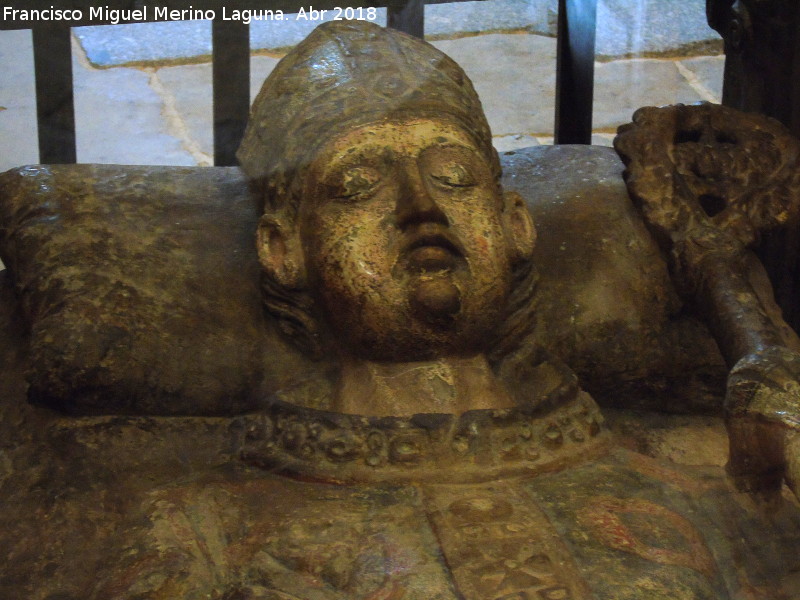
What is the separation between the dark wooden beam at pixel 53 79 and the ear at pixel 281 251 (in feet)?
1.22

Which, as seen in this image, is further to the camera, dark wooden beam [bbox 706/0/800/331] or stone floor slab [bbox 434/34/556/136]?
dark wooden beam [bbox 706/0/800/331]

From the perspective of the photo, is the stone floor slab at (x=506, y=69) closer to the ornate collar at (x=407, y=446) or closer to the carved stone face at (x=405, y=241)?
the carved stone face at (x=405, y=241)

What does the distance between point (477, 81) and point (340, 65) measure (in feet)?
0.85

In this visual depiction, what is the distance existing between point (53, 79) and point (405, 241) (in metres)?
0.63

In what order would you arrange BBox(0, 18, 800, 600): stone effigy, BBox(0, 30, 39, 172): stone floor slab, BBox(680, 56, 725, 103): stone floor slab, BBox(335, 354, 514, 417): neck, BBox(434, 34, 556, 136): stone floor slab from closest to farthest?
BBox(0, 18, 800, 600): stone effigy → BBox(0, 30, 39, 172): stone floor slab → BBox(335, 354, 514, 417): neck → BBox(434, 34, 556, 136): stone floor slab → BBox(680, 56, 725, 103): stone floor slab

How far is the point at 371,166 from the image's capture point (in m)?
2.45

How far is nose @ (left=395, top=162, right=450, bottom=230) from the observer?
2.40 metres

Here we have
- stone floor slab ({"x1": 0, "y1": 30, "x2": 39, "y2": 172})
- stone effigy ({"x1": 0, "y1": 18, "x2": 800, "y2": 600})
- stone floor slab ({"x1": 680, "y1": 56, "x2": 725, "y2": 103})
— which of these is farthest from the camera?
stone floor slab ({"x1": 680, "y1": 56, "x2": 725, "y2": 103})

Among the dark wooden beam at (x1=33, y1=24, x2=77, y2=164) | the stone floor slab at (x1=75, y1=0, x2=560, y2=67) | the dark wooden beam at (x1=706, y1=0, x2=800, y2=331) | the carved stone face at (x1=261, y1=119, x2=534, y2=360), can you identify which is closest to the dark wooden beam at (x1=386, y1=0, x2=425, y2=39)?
the stone floor slab at (x1=75, y1=0, x2=560, y2=67)

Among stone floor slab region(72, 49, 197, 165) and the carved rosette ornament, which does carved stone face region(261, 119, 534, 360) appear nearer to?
stone floor slab region(72, 49, 197, 165)

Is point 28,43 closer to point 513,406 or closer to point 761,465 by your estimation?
point 513,406

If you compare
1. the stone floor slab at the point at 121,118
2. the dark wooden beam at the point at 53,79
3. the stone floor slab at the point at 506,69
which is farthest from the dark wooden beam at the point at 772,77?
the dark wooden beam at the point at 53,79

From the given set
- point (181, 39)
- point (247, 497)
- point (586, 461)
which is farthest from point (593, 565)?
point (181, 39)

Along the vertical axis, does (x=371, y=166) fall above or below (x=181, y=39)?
below
